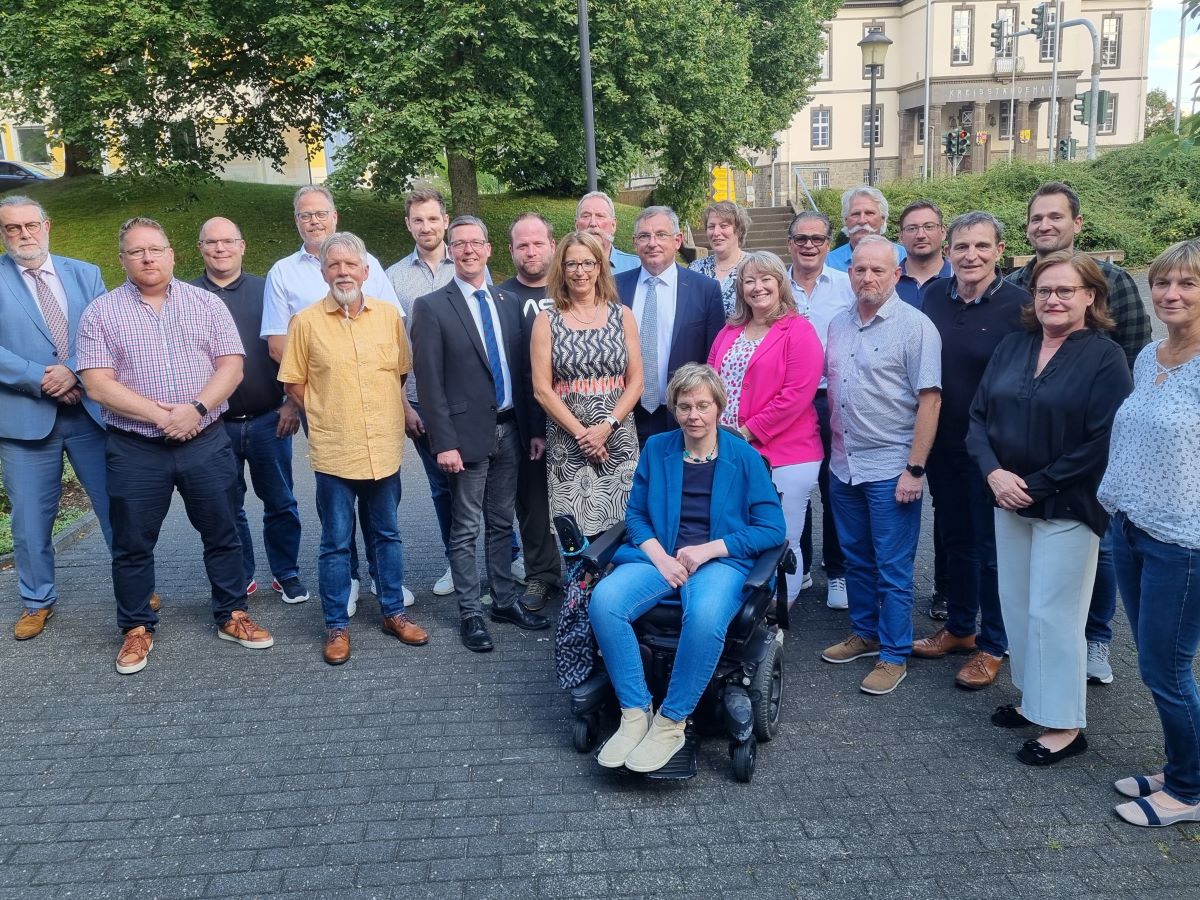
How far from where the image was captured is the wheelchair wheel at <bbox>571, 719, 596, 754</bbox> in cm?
422

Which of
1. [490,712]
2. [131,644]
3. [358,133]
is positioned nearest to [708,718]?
[490,712]

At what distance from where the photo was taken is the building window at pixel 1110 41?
51.1m

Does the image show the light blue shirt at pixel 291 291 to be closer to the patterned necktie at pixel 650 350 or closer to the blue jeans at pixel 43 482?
the blue jeans at pixel 43 482

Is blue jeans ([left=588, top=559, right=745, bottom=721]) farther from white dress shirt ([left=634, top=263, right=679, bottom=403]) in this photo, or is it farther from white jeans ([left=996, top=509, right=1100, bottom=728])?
white dress shirt ([left=634, top=263, right=679, bottom=403])

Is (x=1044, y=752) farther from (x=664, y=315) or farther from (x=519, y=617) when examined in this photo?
(x=664, y=315)

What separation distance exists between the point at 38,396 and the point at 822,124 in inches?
2069

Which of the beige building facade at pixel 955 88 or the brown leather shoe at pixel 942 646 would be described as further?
the beige building facade at pixel 955 88

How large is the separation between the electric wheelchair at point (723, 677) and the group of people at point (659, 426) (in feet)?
0.33

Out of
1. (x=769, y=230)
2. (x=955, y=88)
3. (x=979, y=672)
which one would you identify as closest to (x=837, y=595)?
(x=979, y=672)

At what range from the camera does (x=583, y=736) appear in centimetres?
421

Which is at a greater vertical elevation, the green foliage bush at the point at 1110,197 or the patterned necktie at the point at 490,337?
the green foliage bush at the point at 1110,197

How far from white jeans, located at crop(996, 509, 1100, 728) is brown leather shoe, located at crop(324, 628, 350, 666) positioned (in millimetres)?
3438

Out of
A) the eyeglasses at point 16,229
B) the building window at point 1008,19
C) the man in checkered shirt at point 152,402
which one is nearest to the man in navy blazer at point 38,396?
the eyeglasses at point 16,229

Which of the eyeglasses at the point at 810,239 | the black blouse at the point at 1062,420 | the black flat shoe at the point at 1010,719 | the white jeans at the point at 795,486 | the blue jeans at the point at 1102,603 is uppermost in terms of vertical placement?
the eyeglasses at the point at 810,239
